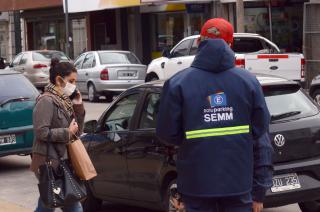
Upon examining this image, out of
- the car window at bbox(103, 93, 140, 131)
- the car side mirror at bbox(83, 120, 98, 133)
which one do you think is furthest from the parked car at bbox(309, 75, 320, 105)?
the car side mirror at bbox(83, 120, 98, 133)

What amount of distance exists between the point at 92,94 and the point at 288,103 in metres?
17.2

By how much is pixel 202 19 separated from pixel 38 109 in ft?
75.4

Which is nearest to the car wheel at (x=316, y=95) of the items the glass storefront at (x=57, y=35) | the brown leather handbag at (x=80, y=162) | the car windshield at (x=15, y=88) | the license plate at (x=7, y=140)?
the car windshield at (x=15, y=88)

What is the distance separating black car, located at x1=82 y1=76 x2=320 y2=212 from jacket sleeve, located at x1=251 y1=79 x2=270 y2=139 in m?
2.63

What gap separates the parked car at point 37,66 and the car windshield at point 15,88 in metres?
16.5

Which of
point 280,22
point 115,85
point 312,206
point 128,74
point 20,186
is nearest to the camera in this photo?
point 312,206

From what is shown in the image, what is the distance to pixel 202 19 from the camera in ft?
95.9

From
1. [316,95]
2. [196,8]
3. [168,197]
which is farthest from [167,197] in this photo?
[196,8]

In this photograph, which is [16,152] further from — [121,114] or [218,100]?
[218,100]

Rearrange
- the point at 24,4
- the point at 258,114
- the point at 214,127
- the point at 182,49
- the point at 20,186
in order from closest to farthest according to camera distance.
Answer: the point at 214,127 < the point at 258,114 < the point at 20,186 < the point at 182,49 < the point at 24,4

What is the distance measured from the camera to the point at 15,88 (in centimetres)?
1223

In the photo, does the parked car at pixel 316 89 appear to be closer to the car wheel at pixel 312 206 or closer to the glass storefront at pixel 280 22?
the car wheel at pixel 312 206

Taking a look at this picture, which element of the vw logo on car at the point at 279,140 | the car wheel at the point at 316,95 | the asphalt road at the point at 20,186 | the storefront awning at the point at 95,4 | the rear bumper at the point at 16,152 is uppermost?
the storefront awning at the point at 95,4

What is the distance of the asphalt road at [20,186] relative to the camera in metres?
9.31
